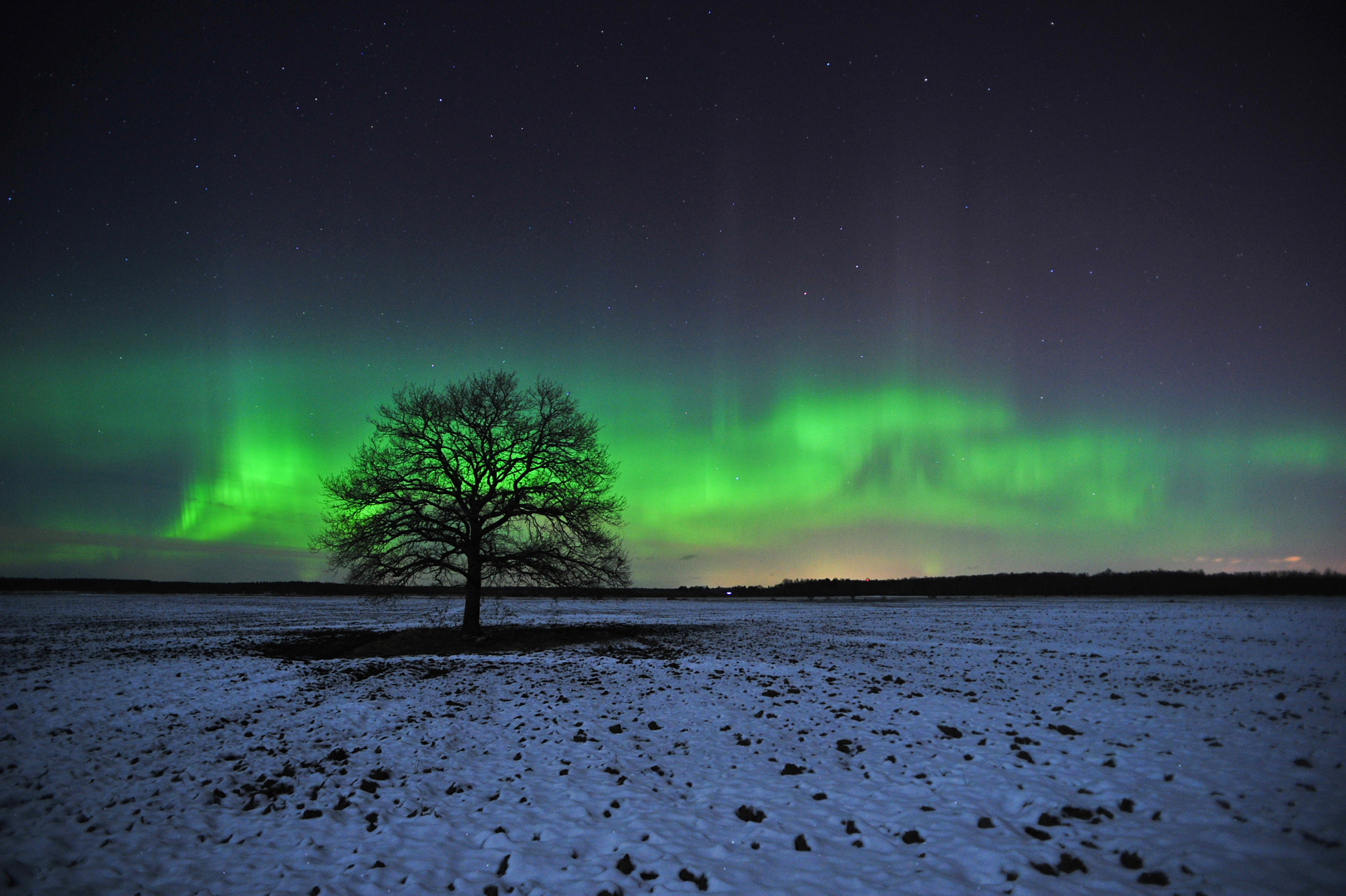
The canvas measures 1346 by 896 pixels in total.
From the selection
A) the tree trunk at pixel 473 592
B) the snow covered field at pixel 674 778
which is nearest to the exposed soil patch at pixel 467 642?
the tree trunk at pixel 473 592

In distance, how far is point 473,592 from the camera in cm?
2577

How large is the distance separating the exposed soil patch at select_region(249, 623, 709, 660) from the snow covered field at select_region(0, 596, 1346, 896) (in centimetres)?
377

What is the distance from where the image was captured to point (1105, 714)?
12.1m

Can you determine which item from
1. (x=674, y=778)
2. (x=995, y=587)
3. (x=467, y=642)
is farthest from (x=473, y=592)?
(x=995, y=587)

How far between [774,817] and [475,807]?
13.2 ft

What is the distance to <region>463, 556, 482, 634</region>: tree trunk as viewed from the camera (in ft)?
84.2

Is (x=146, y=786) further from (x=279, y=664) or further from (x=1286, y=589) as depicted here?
(x=1286, y=589)

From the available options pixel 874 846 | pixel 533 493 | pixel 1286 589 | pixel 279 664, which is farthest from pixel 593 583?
pixel 1286 589

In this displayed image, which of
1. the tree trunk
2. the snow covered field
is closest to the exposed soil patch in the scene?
the tree trunk

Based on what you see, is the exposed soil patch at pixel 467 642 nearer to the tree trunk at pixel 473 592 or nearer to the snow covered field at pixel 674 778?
the tree trunk at pixel 473 592

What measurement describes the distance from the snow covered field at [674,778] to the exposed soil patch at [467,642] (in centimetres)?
377

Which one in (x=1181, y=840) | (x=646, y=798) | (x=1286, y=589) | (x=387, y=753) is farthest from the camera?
(x=1286, y=589)

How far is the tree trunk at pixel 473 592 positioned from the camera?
2566 centimetres

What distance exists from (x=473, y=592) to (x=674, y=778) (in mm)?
19071
